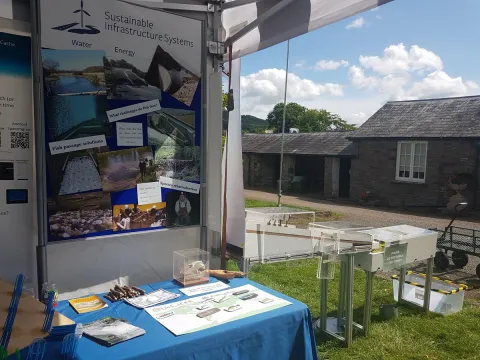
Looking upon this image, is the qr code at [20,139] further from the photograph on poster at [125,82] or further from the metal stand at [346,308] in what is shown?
the metal stand at [346,308]

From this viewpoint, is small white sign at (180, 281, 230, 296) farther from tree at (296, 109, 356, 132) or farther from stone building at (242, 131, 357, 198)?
tree at (296, 109, 356, 132)

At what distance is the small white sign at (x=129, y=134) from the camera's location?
2525mm

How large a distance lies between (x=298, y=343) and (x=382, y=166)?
45.6 ft

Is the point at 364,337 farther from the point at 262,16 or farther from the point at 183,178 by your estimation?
the point at 262,16

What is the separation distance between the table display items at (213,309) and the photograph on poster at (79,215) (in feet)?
2.35

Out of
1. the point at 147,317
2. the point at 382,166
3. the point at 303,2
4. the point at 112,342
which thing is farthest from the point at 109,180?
the point at 382,166

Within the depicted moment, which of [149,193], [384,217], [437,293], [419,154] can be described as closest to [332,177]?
[419,154]

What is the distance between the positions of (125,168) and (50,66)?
2.43 feet

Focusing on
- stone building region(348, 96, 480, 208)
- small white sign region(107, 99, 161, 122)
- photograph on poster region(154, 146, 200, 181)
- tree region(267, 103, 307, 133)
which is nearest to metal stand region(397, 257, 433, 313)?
photograph on poster region(154, 146, 200, 181)

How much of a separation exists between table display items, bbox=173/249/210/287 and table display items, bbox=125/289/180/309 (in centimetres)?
18

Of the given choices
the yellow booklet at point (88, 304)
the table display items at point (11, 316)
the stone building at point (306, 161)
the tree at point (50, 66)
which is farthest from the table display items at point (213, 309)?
the stone building at point (306, 161)

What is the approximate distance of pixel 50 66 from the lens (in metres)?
2.28

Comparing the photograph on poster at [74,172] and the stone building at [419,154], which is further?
the stone building at [419,154]

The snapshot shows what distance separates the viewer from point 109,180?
251 cm
